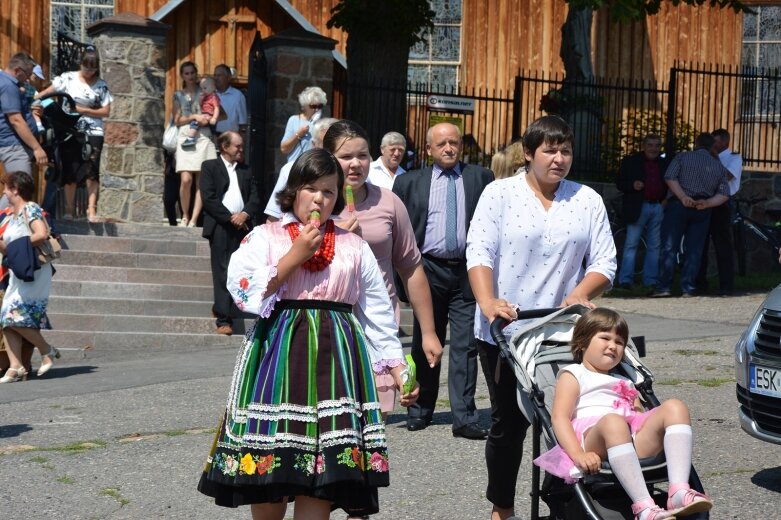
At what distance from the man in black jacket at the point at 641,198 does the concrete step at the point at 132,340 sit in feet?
19.6

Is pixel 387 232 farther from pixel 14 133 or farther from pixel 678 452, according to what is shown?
pixel 14 133

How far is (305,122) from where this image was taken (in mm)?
14289

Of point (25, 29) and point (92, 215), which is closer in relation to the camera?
point (92, 215)

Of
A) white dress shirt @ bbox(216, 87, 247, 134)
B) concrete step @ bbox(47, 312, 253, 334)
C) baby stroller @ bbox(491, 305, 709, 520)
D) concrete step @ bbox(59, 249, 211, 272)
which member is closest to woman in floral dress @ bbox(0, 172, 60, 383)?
concrete step @ bbox(47, 312, 253, 334)

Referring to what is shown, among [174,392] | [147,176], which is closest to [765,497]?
[174,392]

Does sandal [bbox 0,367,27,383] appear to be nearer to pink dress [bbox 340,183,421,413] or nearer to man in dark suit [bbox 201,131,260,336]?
man in dark suit [bbox 201,131,260,336]

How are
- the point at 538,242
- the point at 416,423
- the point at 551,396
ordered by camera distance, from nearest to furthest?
the point at 551,396, the point at 538,242, the point at 416,423

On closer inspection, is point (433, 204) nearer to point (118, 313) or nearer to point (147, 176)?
point (118, 313)

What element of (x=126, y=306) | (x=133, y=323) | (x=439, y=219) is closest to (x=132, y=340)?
(x=133, y=323)

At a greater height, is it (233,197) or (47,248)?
(233,197)

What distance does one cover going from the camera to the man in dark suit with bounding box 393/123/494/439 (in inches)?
355

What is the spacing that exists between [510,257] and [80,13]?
63.2 feet

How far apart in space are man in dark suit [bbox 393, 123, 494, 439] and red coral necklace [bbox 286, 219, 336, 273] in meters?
3.63

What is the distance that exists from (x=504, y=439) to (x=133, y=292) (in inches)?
342
